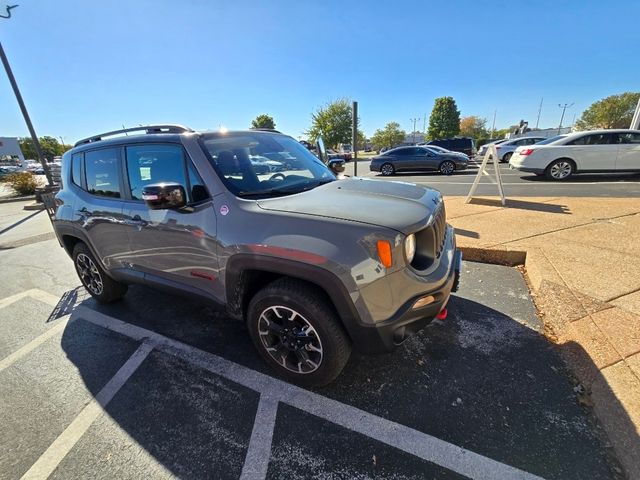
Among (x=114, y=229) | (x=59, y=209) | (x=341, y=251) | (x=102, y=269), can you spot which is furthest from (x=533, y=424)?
(x=59, y=209)

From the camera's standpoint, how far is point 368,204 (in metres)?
2.17

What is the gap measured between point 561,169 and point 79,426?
43.3 ft

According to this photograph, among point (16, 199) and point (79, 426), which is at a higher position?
point (79, 426)

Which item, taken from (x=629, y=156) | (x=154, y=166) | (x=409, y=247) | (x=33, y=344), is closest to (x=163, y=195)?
(x=154, y=166)

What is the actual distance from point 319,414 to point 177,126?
8.42ft

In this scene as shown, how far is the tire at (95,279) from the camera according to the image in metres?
3.56

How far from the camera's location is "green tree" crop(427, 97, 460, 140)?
55594 mm

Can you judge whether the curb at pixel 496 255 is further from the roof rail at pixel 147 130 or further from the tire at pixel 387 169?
the tire at pixel 387 169

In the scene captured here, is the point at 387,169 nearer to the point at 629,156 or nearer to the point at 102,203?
the point at 629,156

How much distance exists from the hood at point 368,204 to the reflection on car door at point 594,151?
10525 mm

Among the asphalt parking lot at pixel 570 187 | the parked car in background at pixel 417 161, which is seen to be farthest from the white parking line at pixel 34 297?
the parked car in background at pixel 417 161

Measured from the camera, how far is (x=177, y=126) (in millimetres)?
2686

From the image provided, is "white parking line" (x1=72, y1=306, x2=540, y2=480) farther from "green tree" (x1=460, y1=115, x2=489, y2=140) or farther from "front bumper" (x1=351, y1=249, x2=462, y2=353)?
"green tree" (x1=460, y1=115, x2=489, y2=140)

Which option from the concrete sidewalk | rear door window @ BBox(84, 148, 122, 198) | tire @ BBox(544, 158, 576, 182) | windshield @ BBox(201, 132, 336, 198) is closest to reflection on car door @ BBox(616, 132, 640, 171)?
tire @ BBox(544, 158, 576, 182)
